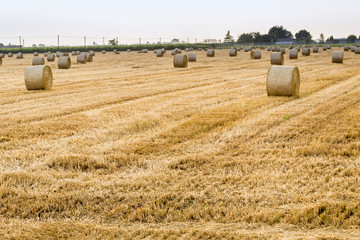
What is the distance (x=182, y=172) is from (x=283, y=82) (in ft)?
24.1

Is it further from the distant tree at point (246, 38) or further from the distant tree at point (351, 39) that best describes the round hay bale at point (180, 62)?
the distant tree at point (246, 38)

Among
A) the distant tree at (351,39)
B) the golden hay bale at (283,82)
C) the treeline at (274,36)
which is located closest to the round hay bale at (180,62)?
the golden hay bale at (283,82)

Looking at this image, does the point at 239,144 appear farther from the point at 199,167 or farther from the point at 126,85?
the point at 126,85

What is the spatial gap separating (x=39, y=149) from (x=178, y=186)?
2872mm

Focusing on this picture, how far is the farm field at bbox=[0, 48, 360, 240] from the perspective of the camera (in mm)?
4273

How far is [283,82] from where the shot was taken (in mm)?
12234

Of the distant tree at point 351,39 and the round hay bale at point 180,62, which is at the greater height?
the distant tree at point 351,39

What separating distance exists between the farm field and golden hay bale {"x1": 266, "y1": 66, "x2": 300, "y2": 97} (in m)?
1.40

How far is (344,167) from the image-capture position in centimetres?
579

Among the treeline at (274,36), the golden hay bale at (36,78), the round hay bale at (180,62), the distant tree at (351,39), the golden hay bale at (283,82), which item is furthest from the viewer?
the treeline at (274,36)

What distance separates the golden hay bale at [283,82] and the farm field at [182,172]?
1.40 metres

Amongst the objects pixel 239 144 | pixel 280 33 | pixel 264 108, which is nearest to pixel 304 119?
pixel 264 108

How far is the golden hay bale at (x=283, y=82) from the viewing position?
39.9 feet

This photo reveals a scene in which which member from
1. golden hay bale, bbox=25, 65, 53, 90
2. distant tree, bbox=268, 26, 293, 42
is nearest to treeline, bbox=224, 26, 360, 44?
distant tree, bbox=268, 26, 293, 42
